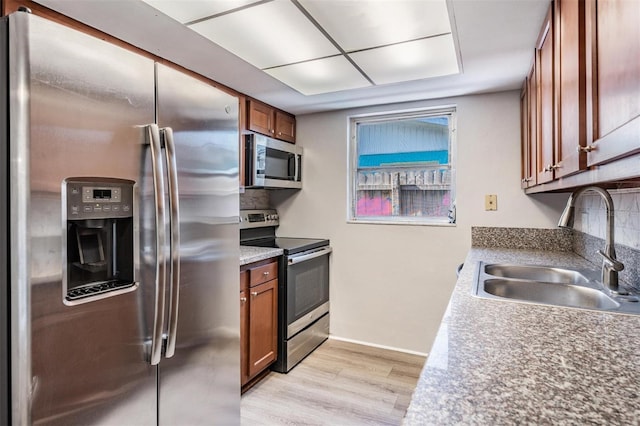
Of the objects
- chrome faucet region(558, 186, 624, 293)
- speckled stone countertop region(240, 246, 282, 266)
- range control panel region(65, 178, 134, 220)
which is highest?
range control panel region(65, 178, 134, 220)

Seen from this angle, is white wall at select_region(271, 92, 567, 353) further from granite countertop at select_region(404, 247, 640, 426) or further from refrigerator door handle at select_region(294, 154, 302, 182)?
granite countertop at select_region(404, 247, 640, 426)

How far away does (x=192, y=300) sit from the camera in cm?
141

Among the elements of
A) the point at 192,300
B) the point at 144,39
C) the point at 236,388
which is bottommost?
the point at 236,388

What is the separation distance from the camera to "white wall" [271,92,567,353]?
2.70 metres

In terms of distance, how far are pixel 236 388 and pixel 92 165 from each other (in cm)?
117

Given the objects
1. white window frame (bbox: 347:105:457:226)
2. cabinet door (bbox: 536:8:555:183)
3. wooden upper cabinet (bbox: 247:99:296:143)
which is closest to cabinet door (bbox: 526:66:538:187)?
cabinet door (bbox: 536:8:555:183)

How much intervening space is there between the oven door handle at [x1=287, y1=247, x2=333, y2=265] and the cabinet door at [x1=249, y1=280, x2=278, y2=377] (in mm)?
188

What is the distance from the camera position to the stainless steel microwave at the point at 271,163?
2664 millimetres

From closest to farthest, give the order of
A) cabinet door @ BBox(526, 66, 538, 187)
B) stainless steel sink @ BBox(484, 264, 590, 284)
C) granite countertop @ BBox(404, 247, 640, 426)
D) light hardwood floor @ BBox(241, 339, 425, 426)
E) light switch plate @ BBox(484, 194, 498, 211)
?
1. granite countertop @ BBox(404, 247, 640, 426)
2. stainless steel sink @ BBox(484, 264, 590, 284)
3. cabinet door @ BBox(526, 66, 538, 187)
4. light hardwood floor @ BBox(241, 339, 425, 426)
5. light switch plate @ BBox(484, 194, 498, 211)

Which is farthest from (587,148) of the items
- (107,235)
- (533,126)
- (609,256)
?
(107,235)

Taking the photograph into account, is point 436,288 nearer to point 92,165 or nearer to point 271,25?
point 271,25

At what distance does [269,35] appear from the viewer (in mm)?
1806

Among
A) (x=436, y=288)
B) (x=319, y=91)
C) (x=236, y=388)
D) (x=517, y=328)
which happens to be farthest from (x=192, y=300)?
(x=436, y=288)

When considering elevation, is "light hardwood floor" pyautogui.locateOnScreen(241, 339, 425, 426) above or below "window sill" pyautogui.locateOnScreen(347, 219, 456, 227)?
below
